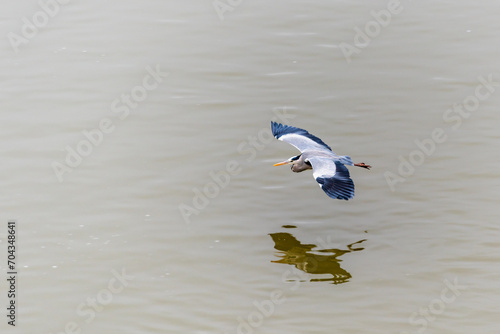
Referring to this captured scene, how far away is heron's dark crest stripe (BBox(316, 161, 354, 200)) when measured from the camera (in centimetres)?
1073

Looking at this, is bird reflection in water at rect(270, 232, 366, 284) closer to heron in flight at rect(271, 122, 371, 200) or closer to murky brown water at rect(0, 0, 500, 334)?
murky brown water at rect(0, 0, 500, 334)

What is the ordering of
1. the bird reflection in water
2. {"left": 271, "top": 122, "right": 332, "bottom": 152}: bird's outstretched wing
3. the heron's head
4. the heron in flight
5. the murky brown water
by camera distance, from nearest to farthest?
1. the murky brown water
2. the bird reflection in water
3. the heron in flight
4. the heron's head
5. {"left": 271, "top": 122, "right": 332, "bottom": 152}: bird's outstretched wing

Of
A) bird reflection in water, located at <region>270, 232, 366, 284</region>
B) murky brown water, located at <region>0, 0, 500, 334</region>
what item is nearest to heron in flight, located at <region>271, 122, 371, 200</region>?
murky brown water, located at <region>0, 0, 500, 334</region>

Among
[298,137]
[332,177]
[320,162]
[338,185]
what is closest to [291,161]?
[298,137]

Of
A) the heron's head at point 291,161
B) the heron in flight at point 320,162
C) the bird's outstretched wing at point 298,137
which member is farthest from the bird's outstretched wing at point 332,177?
the bird's outstretched wing at point 298,137

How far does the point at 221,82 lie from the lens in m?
15.6

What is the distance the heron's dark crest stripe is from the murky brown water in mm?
831

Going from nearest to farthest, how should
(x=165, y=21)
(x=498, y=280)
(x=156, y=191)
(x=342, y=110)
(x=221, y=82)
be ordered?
(x=498, y=280), (x=156, y=191), (x=342, y=110), (x=221, y=82), (x=165, y=21)

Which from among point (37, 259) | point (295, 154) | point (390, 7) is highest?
point (390, 7)

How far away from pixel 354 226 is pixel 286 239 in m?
1.05

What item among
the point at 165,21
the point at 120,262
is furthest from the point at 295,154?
the point at 165,21

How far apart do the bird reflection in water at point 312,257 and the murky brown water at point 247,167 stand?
3 cm

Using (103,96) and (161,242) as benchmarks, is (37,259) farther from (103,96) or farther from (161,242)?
(103,96)

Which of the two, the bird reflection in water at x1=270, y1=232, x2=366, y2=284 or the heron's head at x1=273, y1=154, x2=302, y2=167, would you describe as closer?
the bird reflection in water at x1=270, y1=232, x2=366, y2=284
